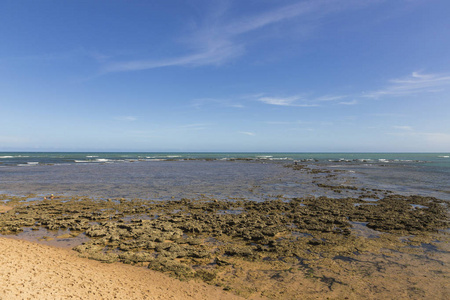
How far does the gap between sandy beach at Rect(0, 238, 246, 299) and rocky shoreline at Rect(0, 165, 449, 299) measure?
0.60m

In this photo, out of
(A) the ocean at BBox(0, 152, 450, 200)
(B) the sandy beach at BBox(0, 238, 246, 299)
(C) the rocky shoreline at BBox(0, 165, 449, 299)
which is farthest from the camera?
(A) the ocean at BBox(0, 152, 450, 200)

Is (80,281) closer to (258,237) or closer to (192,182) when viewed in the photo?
(258,237)

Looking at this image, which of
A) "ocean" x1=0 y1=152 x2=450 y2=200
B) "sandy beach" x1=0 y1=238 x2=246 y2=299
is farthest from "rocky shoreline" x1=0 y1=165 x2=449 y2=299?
"ocean" x1=0 y1=152 x2=450 y2=200

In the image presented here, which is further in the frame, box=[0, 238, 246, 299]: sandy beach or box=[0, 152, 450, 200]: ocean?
box=[0, 152, 450, 200]: ocean

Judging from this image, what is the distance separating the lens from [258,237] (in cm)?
1243

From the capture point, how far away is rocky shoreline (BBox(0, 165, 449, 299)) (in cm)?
872

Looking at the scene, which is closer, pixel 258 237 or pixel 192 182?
pixel 258 237

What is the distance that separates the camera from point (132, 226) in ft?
44.8

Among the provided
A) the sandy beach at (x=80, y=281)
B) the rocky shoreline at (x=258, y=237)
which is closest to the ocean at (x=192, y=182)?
the rocky shoreline at (x=258, y=237)

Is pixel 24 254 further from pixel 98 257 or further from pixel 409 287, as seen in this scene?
pixel 409 287

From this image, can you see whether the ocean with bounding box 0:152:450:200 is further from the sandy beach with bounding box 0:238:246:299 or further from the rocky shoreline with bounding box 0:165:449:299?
the sandy beach with bounding box 0:238:246:299

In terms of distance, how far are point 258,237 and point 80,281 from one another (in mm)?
8034

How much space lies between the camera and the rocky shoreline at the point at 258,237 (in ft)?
28.6

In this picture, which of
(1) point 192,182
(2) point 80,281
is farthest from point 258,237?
(1) point 192,182
